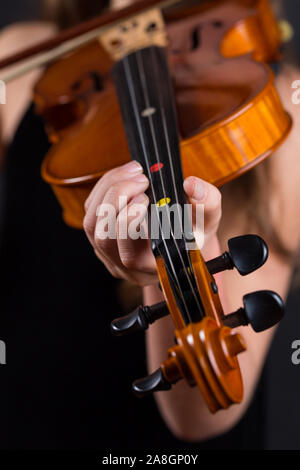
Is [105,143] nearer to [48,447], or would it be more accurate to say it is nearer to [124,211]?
[124,211]

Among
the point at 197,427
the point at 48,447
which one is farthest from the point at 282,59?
the point at 48,447

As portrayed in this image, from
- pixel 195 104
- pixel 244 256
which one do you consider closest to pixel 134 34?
pixel 195 104

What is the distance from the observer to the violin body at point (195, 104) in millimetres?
418

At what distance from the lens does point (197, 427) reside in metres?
0.57

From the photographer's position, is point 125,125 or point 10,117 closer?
point 125,125

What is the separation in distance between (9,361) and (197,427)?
11.8 inches

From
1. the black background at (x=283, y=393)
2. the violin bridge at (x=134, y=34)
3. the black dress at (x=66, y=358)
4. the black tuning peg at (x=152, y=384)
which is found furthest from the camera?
the violin bridge at (x=134, y=34)

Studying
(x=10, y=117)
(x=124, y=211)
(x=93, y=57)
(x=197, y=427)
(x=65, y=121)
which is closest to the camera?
(x=124, y=211)

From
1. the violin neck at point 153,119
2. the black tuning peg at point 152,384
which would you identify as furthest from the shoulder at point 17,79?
the black tuning peg at point 152,384

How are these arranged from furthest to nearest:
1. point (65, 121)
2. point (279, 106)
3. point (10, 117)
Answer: point (10, 117)
point (65, 121)
point (279, 106)

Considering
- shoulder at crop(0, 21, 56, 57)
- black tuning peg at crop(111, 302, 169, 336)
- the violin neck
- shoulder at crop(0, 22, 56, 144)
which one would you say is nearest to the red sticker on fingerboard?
the violin neck

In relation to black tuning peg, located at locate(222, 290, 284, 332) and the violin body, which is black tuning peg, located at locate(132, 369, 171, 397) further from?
the violin body

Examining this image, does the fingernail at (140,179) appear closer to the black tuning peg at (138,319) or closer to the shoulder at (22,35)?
the black tuning peg at (138,319)

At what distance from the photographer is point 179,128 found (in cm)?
47
